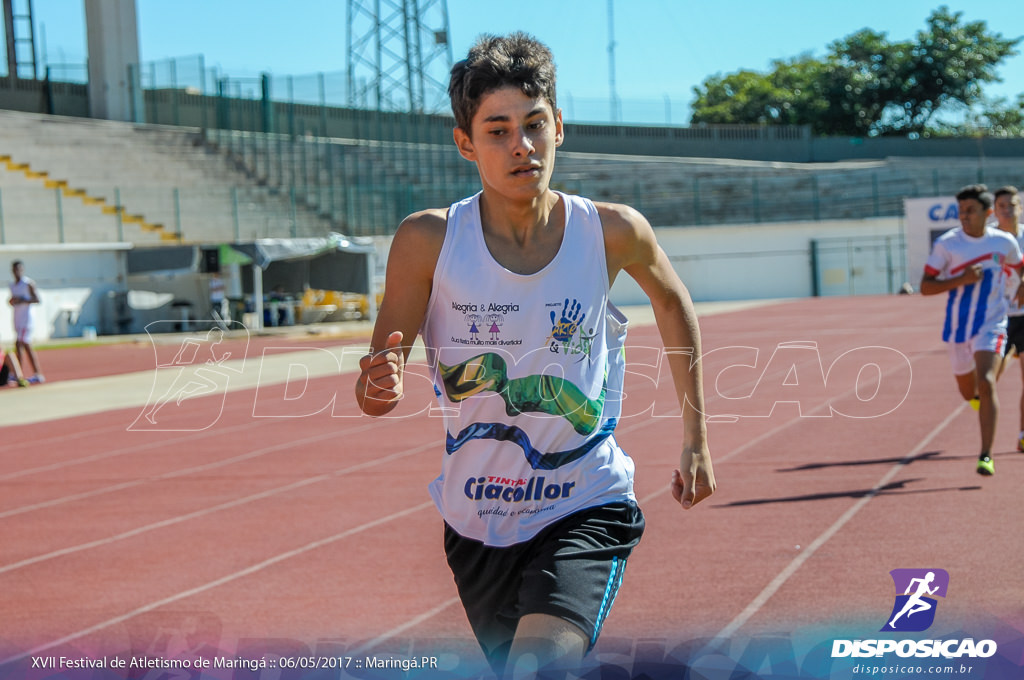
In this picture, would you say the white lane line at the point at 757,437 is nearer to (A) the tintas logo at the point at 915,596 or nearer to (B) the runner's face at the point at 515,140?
(A) the tintas logo at the point at 915,596

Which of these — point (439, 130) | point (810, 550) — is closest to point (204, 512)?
point (810, 550)

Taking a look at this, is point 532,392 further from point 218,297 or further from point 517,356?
point 218,297

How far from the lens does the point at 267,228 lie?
3544 centimetres

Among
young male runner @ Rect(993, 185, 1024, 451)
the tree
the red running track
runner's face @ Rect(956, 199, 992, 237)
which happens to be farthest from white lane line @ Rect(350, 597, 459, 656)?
the tree

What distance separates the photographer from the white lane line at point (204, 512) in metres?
6.73

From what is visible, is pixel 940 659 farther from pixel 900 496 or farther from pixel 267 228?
pixel 267 228

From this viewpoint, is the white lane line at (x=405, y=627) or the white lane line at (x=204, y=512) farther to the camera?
the white lane line at (x=204, y=512)

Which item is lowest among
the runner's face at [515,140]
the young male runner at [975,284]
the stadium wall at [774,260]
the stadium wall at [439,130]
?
the stadium wall at [774,260]

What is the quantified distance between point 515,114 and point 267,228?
33.5 m

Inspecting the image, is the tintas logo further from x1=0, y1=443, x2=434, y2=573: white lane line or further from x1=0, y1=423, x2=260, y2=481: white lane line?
x1=0, y1=423, x2=260, y2=481: white lane line

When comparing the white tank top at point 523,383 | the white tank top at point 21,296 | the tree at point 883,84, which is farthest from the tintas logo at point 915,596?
the tree at point 883,84

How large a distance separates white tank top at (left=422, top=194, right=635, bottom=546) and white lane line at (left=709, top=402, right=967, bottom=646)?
2.07 meters

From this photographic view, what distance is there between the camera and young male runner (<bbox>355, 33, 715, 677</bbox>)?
115 inches

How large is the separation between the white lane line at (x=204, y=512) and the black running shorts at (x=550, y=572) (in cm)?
444
